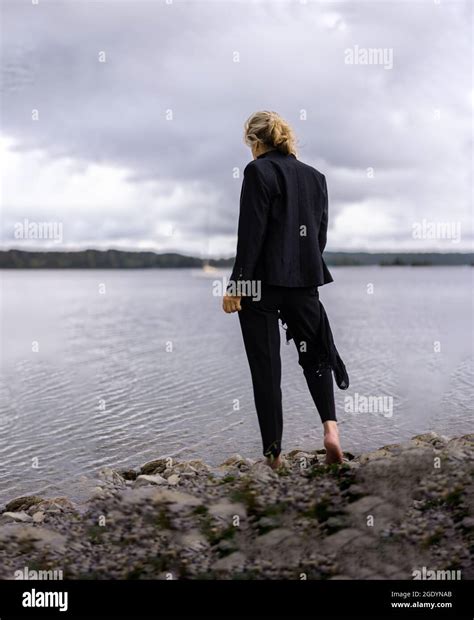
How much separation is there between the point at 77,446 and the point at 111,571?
6.32 meters

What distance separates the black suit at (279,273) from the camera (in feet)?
20.2

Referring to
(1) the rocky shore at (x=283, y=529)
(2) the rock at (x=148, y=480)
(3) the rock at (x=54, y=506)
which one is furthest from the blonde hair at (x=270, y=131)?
(3) the rock at (x=54, y=506)

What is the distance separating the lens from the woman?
6.17 m

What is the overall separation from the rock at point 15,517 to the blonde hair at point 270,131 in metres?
4.22

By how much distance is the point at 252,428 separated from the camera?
12.0m

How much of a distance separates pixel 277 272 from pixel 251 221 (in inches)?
17.7

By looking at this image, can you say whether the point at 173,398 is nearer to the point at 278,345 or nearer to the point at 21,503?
the point at 21,503

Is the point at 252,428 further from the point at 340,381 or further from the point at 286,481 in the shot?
the point at 286,481

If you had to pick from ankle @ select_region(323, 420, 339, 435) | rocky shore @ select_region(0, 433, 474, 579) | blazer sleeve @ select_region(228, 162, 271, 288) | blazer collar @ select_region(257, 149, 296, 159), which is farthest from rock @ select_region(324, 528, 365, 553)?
blazer collar @ select_region(257, 149, 296, 159)

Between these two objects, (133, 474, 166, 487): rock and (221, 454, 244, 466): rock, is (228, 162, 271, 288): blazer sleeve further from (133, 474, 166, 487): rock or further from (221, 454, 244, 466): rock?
(221, 454, 244, 466): rock

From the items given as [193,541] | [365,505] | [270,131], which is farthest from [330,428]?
[270,131]

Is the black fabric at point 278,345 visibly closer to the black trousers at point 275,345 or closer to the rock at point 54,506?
the black trousers at point 275,345

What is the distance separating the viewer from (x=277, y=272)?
20.4ft
